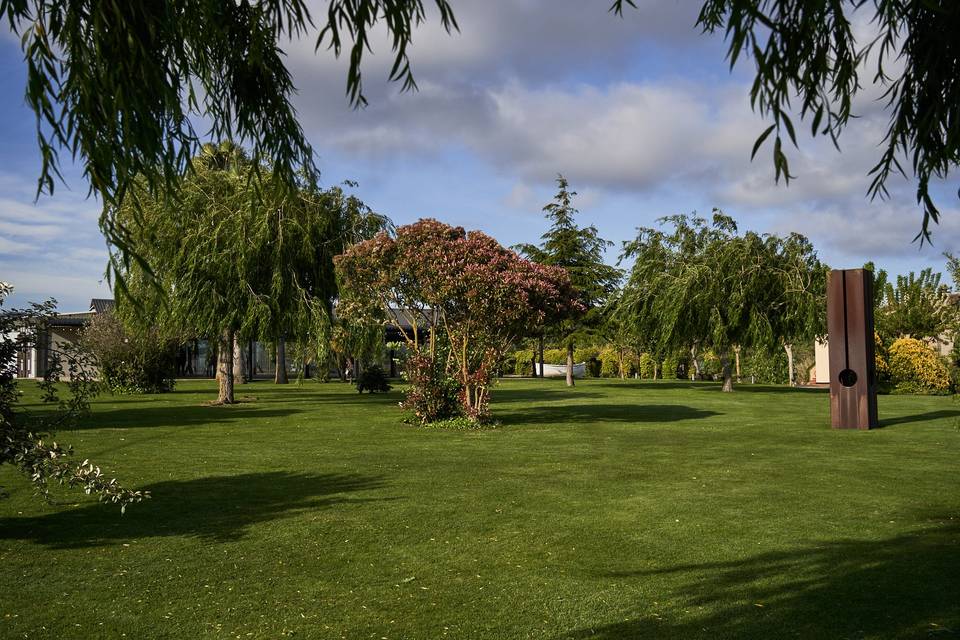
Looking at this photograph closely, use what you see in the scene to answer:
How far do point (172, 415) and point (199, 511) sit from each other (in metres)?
13.7

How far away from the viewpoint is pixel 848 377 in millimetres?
17609

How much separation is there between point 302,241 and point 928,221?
69.9 ft

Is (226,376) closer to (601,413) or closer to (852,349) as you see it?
(601,413)

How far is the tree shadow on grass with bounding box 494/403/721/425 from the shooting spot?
19.6 metres

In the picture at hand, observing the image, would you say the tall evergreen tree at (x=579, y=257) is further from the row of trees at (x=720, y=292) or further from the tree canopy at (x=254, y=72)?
the tree canopy at (x=254, y=72)

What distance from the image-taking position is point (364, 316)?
1984 centimetres

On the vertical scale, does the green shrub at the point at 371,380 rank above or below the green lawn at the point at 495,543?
above

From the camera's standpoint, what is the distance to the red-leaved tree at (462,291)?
1692cm

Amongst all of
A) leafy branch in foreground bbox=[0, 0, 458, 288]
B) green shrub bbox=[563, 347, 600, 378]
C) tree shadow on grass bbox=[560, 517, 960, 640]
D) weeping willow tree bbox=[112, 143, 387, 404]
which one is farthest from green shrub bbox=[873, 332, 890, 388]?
leafy branch in foreground bbox=[0, 0, 458, 288]

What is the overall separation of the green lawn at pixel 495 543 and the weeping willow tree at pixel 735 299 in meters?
16.2

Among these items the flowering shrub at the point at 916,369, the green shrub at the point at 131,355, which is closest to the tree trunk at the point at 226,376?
the green shrub at the point at 131,355

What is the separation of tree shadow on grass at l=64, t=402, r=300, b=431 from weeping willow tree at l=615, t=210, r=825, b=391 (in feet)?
52.1

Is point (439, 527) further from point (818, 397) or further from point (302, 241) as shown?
point (818, 397)

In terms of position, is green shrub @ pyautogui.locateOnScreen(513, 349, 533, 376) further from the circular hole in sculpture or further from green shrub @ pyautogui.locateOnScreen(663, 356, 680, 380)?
the circular hole in sculpture
